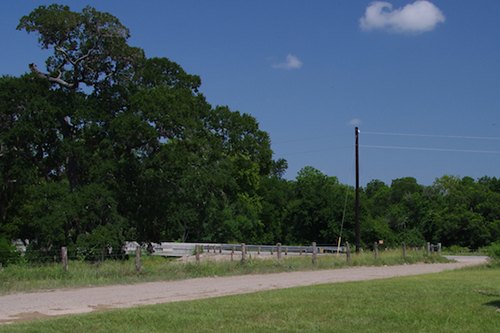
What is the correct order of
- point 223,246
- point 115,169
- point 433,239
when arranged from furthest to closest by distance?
point 433,239 < point 223,246 < point 115,169

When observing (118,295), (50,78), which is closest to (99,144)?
(50,78)

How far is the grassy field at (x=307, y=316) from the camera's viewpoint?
32.7 ft

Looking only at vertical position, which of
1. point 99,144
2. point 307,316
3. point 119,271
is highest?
point 99,144

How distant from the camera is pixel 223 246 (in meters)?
61.2

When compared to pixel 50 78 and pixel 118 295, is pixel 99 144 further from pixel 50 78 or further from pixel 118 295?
pixel 118 295

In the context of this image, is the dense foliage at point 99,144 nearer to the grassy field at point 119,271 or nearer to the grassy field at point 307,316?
the grassy field at point 119,271

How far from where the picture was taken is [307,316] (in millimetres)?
11180

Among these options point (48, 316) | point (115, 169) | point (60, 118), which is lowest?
point (48, 316)

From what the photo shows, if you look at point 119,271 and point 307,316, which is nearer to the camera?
point 307,316

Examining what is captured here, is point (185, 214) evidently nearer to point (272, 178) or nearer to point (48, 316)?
point (48, 316)

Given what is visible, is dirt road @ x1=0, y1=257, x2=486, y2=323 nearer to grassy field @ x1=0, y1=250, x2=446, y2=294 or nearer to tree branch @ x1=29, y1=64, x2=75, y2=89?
grassy field @ x1=0, y1=250, x2=446, y2=294

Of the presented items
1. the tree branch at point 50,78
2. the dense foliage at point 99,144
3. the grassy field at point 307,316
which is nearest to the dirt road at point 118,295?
the grassy field at point 307,316

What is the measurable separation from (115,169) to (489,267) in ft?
68.9

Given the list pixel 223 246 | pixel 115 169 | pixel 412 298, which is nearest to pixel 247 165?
pixel 223 246
